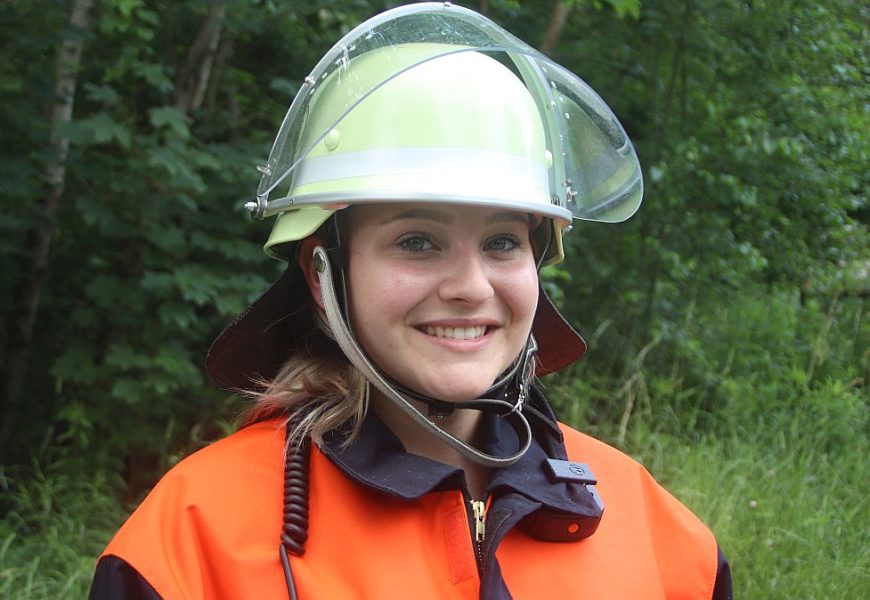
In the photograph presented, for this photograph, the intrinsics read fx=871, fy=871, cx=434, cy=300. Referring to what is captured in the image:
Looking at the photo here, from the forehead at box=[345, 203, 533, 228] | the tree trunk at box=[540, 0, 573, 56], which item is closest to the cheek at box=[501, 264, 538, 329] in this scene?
the forehead at box=[345, 203, 533, 228]

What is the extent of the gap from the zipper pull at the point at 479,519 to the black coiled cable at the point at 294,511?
30cm

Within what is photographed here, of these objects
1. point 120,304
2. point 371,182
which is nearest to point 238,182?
point 120,304

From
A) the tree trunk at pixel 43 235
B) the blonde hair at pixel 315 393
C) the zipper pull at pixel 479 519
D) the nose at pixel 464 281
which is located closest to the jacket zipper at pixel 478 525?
the zipper pull at pixel 479 519

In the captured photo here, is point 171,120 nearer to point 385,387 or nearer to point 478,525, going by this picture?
point 385,387

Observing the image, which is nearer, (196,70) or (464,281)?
(464,281)

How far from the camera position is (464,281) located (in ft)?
4.98

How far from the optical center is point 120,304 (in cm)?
390

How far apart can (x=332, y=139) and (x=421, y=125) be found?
0.17m

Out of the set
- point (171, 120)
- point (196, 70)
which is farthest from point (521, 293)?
point (196, 70)

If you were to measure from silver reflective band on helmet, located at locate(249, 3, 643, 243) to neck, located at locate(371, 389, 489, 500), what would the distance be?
1.28 ft

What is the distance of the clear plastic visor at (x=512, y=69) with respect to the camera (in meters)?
1.64

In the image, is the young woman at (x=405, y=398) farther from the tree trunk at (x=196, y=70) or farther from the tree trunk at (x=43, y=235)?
the tree trunk at (x=196, y=70)

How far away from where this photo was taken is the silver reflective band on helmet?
1.53 m

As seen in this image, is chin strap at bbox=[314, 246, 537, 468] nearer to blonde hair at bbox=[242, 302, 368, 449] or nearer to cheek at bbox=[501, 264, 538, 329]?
blonde hair at bbox=[242, 302, 368, 449]
